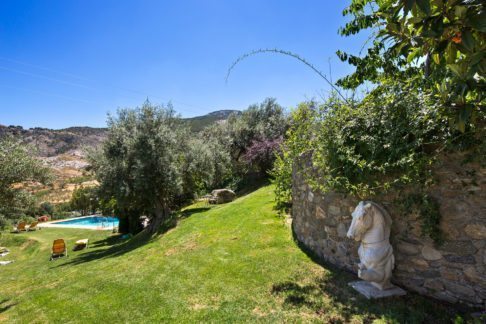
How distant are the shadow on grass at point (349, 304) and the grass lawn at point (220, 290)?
0.01m

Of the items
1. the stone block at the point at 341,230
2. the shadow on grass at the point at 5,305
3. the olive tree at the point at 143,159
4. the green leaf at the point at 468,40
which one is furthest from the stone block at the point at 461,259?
the olive tree at the point at 143,159

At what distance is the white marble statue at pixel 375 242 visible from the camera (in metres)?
3.86

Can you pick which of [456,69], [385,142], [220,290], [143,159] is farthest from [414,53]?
[143,159]

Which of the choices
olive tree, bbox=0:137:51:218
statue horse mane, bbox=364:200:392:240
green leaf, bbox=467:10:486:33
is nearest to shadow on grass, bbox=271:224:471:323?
statue horse mane, bbox=364:200:392:240

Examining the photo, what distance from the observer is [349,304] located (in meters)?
3.79

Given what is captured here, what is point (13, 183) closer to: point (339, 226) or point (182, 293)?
point (182, 293)

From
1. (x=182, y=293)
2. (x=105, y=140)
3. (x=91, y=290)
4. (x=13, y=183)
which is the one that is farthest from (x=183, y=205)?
(x=182, y=293)

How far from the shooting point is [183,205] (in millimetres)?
19141

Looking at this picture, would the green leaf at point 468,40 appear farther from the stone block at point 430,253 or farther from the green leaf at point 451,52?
the stone block at point 430,253

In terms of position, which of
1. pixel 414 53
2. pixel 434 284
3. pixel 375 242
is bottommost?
pixel 434 284

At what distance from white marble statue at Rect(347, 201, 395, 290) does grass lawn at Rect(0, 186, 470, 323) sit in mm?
320

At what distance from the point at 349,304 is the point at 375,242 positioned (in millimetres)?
912

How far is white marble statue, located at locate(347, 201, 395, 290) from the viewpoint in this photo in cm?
386

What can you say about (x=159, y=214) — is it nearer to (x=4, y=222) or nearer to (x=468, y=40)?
(x=4, y=222)
